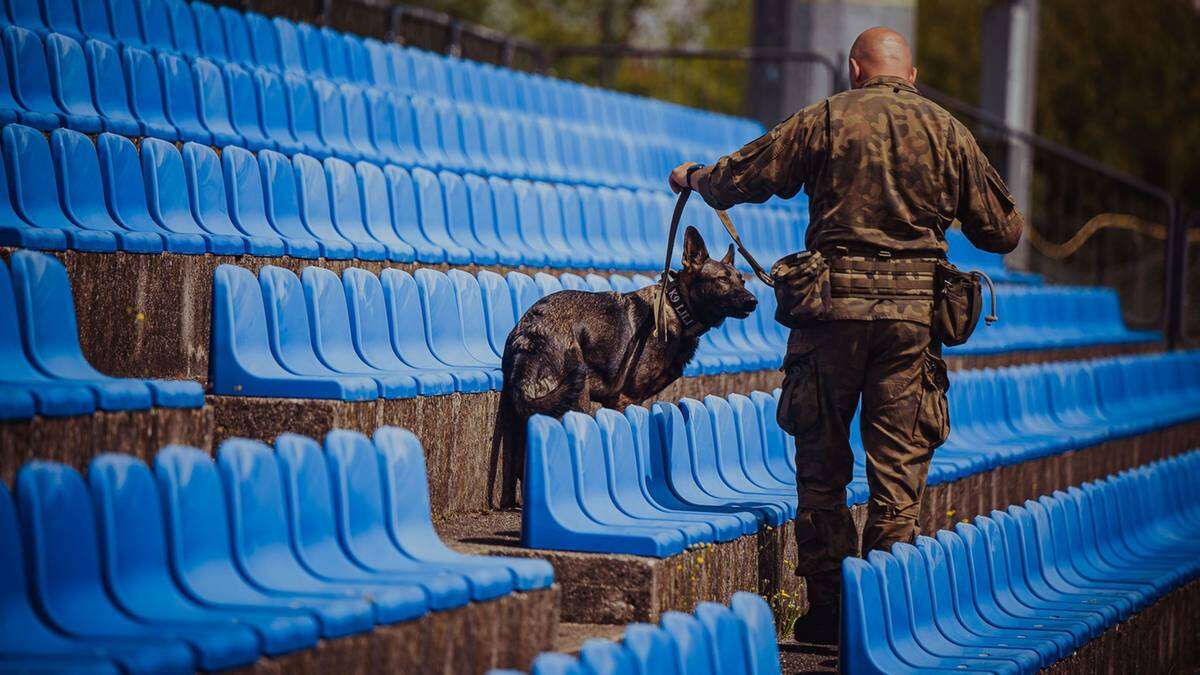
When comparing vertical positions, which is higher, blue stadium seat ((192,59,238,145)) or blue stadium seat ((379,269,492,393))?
blue stadium seat ((192,59,238,145))

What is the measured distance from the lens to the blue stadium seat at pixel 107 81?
564cm

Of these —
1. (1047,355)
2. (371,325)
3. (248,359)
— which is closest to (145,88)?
(371,325)

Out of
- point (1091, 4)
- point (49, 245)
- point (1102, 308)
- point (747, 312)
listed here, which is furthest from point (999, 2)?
point (1091, 4)

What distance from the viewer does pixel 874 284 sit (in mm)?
3938

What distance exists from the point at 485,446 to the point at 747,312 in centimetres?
91

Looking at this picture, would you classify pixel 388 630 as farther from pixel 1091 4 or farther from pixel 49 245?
pixel 1091 4

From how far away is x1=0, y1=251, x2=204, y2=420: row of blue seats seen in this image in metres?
3.22

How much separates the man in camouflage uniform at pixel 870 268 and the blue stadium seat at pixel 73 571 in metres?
2.01

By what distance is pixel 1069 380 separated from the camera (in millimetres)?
7625

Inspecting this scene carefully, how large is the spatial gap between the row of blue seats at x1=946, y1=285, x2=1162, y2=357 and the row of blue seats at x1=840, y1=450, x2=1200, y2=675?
6.74ft

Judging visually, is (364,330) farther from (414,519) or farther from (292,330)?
(414,519)

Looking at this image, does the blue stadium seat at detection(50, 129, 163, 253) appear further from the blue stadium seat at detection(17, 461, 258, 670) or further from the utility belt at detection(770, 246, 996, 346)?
the blue stadium seat at detection(17, 461, 258, 670)

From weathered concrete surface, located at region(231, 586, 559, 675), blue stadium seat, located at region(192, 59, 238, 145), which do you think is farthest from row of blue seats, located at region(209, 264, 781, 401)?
blue stadium seat, located at region(192, 59, 238, 145)

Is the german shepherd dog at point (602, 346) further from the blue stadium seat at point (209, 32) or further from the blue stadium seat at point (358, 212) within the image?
the blue stadium seat at point (209, 32)
